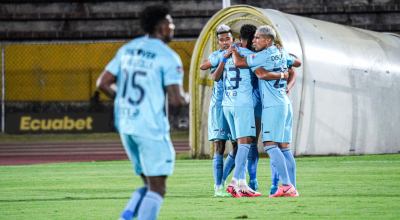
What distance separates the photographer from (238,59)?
6859 millimetres

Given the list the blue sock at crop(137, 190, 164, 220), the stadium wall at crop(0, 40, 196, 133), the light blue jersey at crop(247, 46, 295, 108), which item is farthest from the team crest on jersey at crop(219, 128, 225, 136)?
the stadium wall at crop(0, 40, 196, 133)

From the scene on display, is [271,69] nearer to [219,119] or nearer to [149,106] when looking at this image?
[219,119]

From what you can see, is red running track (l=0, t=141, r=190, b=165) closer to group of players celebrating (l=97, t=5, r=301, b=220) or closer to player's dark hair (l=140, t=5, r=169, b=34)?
group of players celebrating (l=97, t=5, r=301, b=220)

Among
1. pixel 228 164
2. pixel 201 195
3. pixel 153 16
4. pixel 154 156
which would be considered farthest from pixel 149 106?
pixel 228 164

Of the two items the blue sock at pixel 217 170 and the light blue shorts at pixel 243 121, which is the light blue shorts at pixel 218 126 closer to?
the blue sock at pixel 217 170

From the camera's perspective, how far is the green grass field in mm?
5691

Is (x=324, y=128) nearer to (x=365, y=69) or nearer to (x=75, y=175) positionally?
(x=365, y=69)

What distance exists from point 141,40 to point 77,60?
64.6 ft

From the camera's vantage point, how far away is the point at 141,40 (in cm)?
419

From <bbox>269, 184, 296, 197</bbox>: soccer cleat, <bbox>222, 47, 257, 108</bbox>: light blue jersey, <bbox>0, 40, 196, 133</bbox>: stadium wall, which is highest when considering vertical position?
<bbox>222, 47, 257, 108</bbox>: light blue jersey

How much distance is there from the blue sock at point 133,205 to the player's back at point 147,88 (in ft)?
1.54

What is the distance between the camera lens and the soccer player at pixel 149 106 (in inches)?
157

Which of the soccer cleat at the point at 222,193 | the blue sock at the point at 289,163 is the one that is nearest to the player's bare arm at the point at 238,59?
the blue sock at the point at 289,163

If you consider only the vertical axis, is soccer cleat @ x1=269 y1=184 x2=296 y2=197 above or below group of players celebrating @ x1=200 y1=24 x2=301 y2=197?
below
